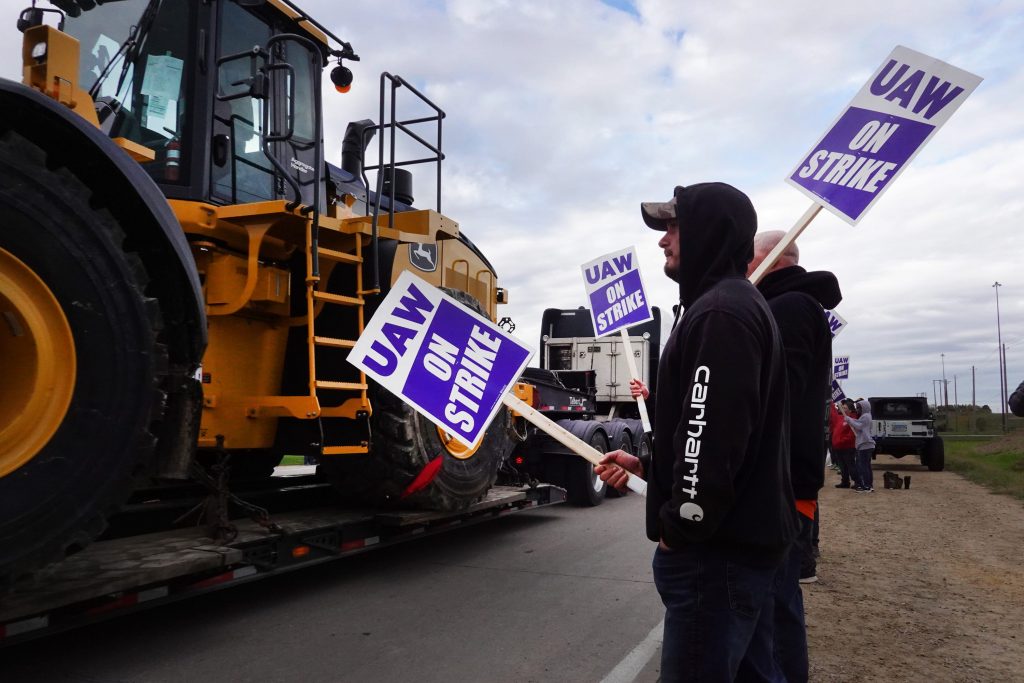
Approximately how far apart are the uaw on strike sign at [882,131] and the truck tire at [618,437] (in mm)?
8004

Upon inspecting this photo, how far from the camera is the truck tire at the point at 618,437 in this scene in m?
12.0

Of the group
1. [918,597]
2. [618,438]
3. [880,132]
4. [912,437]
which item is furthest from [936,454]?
[880,132]

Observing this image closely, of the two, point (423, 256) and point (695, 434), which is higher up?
point (423, 256)

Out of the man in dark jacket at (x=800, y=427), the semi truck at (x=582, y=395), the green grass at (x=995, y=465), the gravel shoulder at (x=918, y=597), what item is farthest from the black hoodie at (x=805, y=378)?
the green grass at (x=995, y=465)

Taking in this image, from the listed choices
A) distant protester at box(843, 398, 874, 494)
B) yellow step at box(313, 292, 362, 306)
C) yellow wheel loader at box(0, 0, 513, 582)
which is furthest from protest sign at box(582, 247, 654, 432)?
distant protester at box(843, 398, 874, 494)

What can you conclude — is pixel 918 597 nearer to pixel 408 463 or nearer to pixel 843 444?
pixel 408 463

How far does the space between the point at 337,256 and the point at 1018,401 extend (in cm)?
464

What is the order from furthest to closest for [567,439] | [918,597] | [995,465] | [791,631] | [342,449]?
[995,465] → [918,597] → [342,449] → [567,439] → [791,631]

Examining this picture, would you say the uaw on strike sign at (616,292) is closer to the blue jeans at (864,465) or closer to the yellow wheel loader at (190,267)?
the yellow wheel loader at (190,267)

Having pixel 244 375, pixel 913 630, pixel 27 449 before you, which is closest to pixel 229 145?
pixel 244 375

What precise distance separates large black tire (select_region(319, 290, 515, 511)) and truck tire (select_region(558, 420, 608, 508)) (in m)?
4.12

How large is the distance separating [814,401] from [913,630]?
286 centimetres

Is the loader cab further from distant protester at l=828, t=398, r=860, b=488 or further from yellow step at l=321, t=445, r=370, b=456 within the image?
distant protester at l=828, t=398, r=860, b=488

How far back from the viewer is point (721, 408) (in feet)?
7.07
